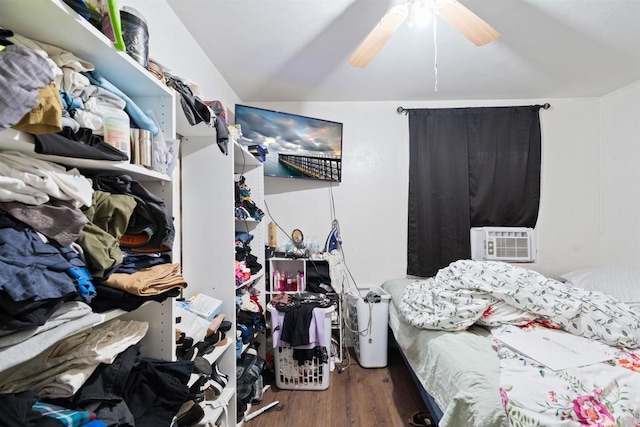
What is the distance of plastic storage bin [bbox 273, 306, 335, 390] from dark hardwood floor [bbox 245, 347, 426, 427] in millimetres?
46

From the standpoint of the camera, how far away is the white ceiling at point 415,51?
1585mm

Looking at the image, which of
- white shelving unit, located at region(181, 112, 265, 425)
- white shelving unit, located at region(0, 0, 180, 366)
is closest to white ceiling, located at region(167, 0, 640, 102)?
white shelving unit, located at region(181, 112, 265, 425)

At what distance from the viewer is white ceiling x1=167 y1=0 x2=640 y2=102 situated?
1585 millimetres

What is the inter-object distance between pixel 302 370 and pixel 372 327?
658mm

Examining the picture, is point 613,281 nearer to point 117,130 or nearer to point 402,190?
point 402,190

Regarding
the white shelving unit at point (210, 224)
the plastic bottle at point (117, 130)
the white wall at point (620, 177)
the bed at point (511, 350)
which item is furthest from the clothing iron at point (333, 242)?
the white wall at point (620, 177)

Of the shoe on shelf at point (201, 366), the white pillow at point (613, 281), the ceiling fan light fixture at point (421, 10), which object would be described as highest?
the ceiling fan light fixture at point (421, 10)

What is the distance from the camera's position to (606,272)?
7.82 ft

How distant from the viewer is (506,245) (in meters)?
2.71

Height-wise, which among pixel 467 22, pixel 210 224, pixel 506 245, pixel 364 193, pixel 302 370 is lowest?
pixel 302 370

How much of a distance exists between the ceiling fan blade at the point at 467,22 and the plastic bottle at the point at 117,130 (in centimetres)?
135

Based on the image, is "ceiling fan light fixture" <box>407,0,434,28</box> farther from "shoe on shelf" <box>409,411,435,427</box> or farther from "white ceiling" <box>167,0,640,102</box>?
"shoe on shelf" <box>409,411,435,427</box>

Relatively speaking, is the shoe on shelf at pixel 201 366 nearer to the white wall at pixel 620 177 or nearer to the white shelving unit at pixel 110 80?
the white shelving unit at pixel 110 80

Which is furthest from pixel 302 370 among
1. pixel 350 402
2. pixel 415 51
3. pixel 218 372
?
pixel 415 51
